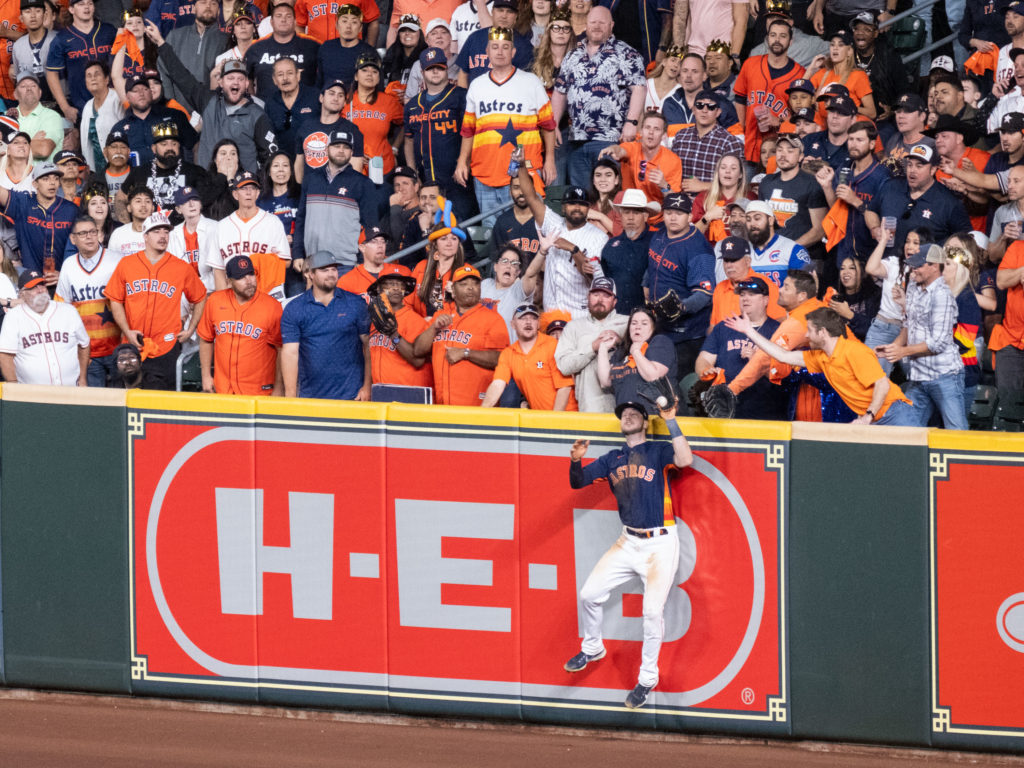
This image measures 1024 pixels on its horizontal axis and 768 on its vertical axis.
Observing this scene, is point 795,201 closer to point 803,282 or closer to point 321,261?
point 803,282

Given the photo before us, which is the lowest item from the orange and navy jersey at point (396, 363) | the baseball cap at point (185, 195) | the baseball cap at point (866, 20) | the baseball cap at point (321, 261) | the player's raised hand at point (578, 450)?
the player's raised hand at point (578, 450)

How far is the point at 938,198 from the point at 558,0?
5699 millimetres

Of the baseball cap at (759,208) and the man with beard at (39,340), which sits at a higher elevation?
the baseball cap at (759,208)

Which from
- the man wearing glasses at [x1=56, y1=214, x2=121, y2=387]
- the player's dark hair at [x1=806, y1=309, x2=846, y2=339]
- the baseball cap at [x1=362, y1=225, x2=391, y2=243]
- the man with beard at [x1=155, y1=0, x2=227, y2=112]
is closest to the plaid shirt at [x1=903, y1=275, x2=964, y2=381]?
the player's dark hair at [x1=806, y1=309, x2=846, y2=339]

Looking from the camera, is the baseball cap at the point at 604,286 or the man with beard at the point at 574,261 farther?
the man with beard at the point at 574,261

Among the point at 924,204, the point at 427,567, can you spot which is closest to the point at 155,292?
the point at 427,567

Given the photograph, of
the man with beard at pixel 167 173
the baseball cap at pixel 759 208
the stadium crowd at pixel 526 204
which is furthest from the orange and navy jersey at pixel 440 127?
the baseball cap at pixel 759 208

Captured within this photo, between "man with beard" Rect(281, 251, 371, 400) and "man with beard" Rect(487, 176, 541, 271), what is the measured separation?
6.84 feet

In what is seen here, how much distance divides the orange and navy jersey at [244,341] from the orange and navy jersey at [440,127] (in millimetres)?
3732

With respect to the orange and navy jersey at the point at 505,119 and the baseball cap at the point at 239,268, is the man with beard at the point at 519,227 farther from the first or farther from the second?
the baseball cap at the point at 239,268

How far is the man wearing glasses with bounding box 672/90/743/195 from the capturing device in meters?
13.8

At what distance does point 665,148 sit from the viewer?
1405 centimetres

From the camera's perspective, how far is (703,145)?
549 inches

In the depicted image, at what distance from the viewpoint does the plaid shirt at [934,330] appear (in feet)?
35.0
